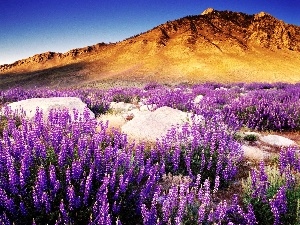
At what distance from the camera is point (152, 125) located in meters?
5.74

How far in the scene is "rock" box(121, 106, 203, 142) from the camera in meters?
5.36

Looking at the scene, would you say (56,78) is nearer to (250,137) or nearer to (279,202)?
(250,137)

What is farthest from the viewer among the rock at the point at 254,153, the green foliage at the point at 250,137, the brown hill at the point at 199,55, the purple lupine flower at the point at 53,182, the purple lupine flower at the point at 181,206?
the brown hill at the point at 199,55

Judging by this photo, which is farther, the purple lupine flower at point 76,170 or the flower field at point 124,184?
the purple lupine flower at point 76,170

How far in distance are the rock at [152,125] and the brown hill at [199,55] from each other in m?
26.3

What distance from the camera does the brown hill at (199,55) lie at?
3522 cm

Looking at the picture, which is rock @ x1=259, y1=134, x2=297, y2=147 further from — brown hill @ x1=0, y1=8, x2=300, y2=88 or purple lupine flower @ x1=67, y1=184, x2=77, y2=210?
brown hill @ x1=0, y1=8, x2=300, y2=88

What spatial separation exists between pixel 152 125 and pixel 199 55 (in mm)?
34413

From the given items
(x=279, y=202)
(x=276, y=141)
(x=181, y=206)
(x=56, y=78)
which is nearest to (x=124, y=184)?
(x=181, y=206)

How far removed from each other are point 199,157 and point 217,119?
1089 mm

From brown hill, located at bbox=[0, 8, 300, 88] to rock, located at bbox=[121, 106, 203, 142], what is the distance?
26.3 metres

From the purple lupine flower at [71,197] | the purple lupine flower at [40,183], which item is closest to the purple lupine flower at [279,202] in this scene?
the purple lupine flower at [71,197]

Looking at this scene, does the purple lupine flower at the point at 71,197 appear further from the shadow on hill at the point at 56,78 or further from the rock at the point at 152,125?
the shadow on hill at the point at 56,78

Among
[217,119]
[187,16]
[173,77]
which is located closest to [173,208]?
[217,119]
